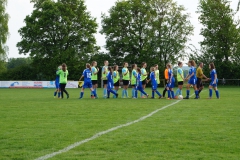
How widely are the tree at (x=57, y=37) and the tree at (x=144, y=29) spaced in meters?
3.95

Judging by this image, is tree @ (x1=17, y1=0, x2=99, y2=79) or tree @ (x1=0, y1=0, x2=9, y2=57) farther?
tree @ (x1=17, y1=0, x2=99, y2=79)

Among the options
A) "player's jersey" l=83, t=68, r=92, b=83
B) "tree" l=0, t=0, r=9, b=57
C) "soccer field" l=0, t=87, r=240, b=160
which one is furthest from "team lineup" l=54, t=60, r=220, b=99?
"tree" l=0, t=0, r=9, b=57

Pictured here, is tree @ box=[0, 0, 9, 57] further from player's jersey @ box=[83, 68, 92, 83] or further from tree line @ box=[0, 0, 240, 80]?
player's jersey @ box=[83, 68, 92, 83]

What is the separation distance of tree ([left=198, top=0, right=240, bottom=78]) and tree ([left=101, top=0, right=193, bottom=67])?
4.34 metres

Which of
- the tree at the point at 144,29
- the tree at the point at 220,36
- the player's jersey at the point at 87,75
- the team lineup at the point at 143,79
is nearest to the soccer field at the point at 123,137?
the team lineup at the point at 143,79

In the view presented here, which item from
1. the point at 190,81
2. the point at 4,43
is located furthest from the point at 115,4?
the point at 190,81

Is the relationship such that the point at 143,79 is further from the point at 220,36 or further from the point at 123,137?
the point at 220,36

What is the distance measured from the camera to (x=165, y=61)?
64250 mm

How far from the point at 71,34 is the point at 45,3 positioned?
5877mm

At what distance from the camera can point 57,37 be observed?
64.9m

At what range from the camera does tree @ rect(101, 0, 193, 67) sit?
63531 millimetres

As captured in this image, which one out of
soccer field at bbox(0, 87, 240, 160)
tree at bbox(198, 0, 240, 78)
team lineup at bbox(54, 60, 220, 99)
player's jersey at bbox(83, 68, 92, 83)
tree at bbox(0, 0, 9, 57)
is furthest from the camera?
tree at bbox(0, 0, 9, 57)

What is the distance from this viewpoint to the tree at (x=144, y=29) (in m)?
63.5

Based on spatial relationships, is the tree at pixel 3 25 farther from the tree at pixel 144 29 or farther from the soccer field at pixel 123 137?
the soccer field at pixel 123 137
